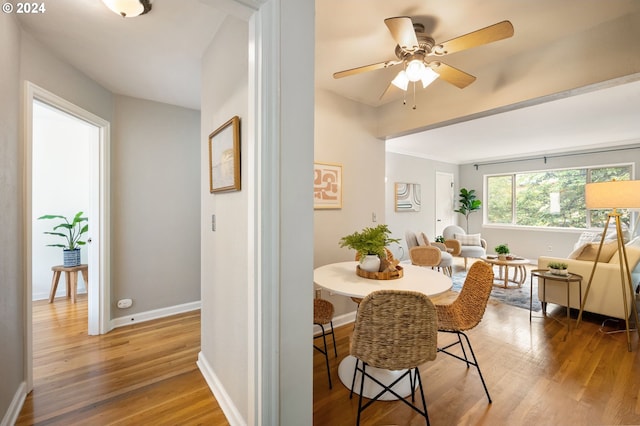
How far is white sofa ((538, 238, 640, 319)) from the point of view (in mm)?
2742

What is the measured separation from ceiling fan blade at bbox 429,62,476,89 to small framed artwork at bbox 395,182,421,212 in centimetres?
401

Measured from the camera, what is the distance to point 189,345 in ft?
8.16

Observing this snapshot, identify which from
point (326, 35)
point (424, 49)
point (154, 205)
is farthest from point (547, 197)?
point (154, 205)

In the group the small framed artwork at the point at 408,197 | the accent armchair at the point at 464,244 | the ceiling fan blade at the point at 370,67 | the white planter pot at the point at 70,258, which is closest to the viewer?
the ceiling fan blade at the point at 370,67

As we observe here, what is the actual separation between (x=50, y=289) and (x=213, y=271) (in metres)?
3.35

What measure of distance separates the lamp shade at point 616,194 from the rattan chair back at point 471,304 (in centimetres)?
158

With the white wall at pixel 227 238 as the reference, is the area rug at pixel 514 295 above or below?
below

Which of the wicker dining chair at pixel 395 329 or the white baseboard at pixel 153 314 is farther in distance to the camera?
the white baseboard at pixel 153 314

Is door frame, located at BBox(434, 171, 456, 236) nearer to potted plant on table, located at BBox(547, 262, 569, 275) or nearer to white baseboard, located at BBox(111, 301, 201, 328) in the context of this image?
potted plant on table, located at BBox(547, 262, 569, 275)

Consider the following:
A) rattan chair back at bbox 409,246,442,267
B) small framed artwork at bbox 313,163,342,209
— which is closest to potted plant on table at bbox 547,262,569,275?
rattan chair back at bbox 409,246,442,267

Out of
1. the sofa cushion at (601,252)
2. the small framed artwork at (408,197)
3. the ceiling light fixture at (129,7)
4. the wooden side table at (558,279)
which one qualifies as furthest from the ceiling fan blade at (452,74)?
the small framed artwork at (408,197)

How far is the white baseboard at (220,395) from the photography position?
1.54m

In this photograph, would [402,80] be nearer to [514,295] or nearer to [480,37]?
[480,37]

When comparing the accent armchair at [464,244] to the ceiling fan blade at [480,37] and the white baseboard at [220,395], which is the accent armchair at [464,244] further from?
the white baseboard at [220,395]
